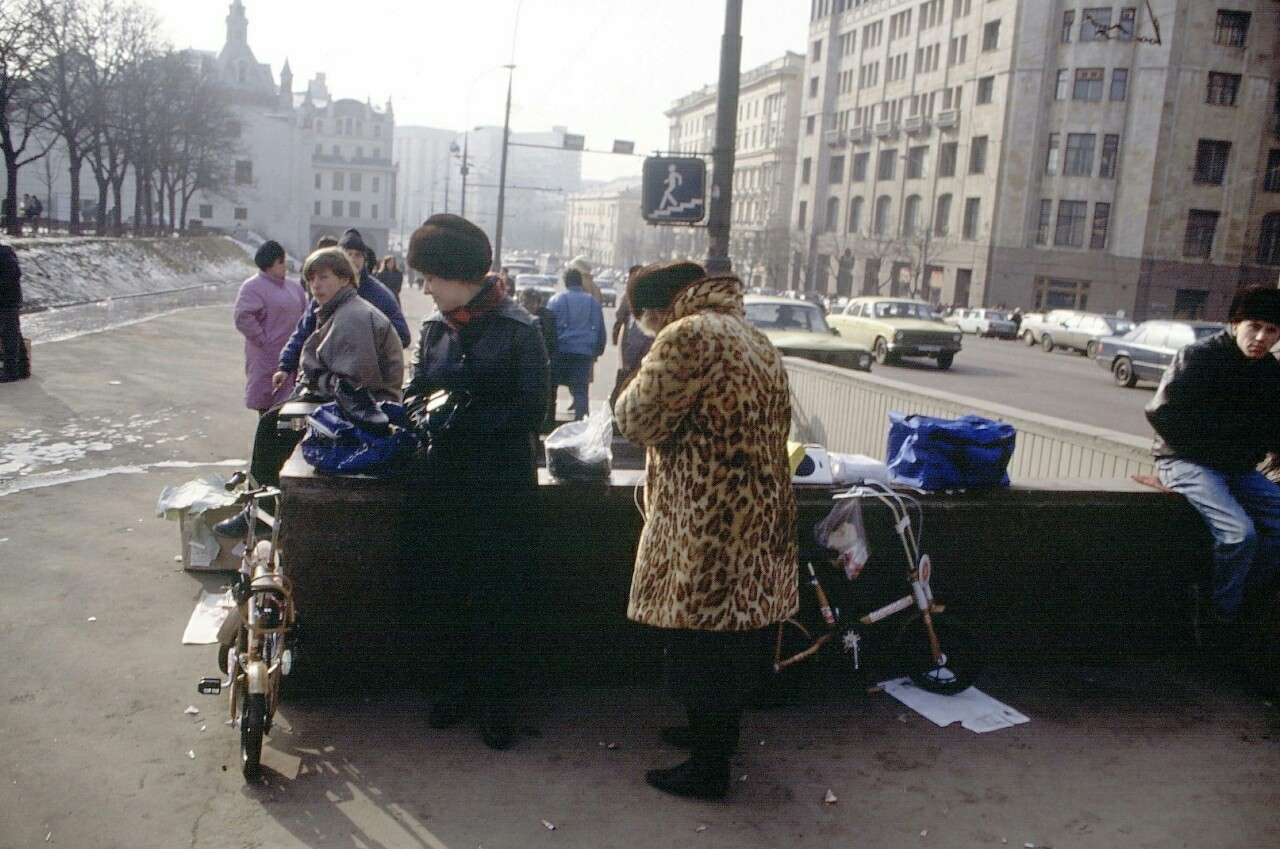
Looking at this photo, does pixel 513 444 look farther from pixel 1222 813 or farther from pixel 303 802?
pixel 1222 813

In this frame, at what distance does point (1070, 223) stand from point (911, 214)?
14.3m

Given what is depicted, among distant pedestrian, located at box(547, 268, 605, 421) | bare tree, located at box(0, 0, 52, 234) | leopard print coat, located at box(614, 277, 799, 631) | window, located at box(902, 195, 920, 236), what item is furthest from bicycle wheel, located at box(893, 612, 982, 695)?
window, located at box(902, 195, 920, 236)

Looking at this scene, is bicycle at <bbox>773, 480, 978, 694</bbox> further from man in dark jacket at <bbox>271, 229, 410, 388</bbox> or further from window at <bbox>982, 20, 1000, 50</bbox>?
window at <bbox>982, 20, 1000, 50</bbox>

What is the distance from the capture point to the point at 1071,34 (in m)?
60.7

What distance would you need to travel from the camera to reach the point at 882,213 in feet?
255

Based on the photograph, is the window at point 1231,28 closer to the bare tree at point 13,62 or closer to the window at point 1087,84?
the window at point 1087,84

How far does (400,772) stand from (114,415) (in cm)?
832

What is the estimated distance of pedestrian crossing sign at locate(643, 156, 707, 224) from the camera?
34.2 feet

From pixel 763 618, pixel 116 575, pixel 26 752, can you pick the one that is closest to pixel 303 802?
pixel 26 752

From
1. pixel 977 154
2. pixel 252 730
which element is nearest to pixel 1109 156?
pixel 977 154

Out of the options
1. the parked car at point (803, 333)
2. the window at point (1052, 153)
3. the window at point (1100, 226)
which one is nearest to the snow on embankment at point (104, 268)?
the parked car at point (803, 333)

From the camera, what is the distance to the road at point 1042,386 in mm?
18328

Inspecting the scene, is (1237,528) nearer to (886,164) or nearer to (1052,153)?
(1052,153)

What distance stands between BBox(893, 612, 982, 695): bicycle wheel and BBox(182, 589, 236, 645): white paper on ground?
10.2 ft
